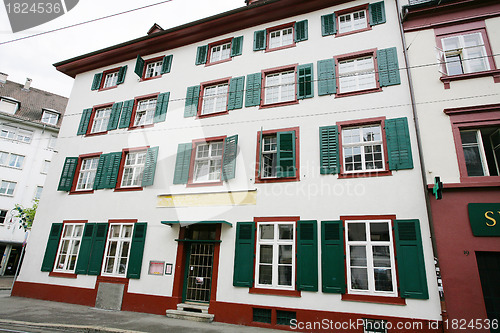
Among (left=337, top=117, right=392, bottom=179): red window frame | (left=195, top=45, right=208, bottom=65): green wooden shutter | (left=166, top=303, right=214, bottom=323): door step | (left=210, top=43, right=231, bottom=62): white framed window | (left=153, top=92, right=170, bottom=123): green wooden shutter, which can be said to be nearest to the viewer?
(left=337, top=117, right=392, bottom=179): red window frame

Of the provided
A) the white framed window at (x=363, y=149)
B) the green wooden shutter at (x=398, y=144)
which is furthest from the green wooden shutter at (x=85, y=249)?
the green wooden shutter at (x=398, y=144)

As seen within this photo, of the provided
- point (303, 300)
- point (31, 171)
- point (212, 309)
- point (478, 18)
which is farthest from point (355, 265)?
point (31, 171)

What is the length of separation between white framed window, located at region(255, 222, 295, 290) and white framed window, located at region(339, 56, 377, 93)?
543 cm

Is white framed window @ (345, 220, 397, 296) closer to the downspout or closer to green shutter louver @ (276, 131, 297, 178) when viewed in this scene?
the downspout

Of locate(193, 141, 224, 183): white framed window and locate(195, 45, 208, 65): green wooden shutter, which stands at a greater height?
locate(195, 45, 208, 65): green wooden shutter

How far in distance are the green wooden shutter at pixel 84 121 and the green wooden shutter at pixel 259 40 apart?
9.29 metres

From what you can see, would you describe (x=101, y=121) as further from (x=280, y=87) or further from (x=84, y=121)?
(x=280, y=87)

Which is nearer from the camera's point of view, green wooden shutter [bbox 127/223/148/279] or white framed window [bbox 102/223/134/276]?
green wooden shutter [bbox 127/223/148/279]

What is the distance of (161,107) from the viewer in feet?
45.5

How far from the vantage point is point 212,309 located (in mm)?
9945

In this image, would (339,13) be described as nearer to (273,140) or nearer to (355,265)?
(273,140)

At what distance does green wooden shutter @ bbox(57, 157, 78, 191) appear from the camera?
46.7 feet

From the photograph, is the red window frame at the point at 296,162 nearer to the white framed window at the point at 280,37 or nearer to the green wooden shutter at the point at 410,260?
the green wooden shutter at the point at 410,260

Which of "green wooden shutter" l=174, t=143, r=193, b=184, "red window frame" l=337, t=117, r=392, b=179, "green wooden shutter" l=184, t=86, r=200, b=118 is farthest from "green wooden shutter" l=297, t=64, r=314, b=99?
"green wooden shutter" l=174, t=143, r=193, b=184
